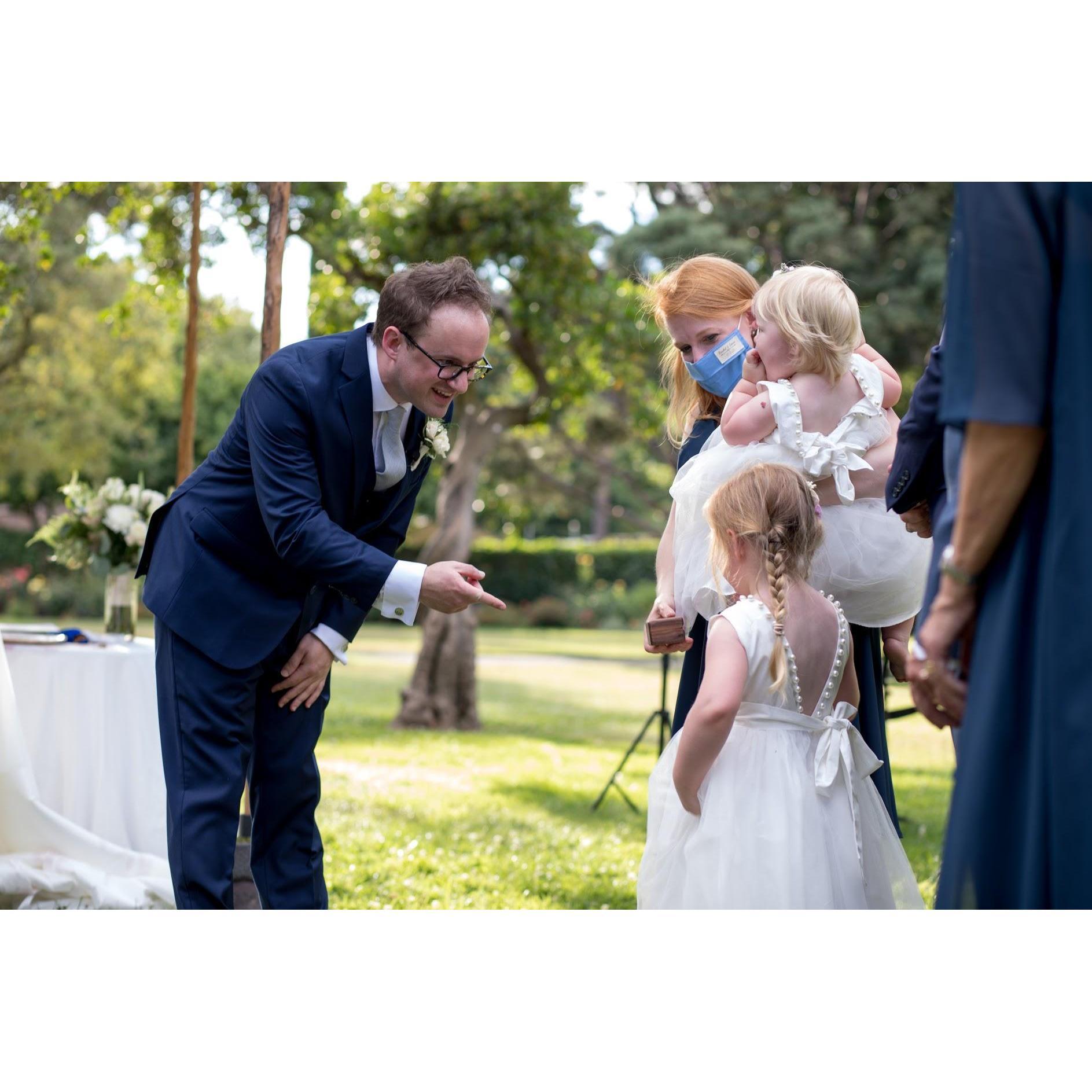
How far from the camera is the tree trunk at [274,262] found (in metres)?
4.40

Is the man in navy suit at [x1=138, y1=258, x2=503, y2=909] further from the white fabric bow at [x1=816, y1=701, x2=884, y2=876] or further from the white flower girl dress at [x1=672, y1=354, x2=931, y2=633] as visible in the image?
the white fabric bow at [x1=816, y1=701, x2=884, y2=876]

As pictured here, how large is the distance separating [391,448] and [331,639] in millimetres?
510

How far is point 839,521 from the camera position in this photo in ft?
9.07

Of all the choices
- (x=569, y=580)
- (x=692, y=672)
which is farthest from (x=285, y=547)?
(x=569, y=580)

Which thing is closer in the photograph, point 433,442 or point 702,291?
point 702,291

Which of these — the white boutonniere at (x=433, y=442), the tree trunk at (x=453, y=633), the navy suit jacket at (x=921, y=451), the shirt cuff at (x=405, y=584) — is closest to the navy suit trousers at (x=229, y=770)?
the shirt cuff at (x=405, y=584)

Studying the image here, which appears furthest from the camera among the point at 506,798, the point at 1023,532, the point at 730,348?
the point at 506,798

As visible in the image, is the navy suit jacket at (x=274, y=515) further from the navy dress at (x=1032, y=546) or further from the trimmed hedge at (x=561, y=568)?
the trimmed hedge at (x=561, y=568)

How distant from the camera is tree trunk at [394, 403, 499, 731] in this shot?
10695 mm

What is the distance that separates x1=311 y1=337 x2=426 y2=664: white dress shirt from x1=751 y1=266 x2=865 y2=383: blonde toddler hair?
0.91 meters

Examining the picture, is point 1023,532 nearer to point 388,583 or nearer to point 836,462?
point 836,462
